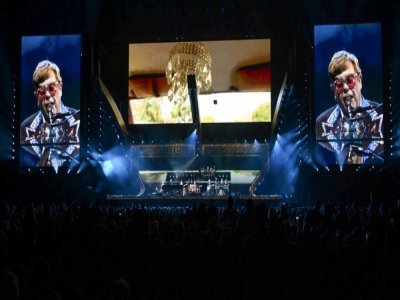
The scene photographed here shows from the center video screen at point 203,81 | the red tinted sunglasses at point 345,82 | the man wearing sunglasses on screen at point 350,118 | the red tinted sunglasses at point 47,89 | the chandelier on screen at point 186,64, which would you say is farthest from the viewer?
the center video screen at point 203,81

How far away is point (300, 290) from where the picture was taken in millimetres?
6715

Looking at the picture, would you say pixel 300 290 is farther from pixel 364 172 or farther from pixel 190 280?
pixel 364 172

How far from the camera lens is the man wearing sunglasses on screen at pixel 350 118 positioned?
2508 centimetres

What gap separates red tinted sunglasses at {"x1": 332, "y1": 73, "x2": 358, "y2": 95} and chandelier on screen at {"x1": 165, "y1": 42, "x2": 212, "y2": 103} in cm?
551

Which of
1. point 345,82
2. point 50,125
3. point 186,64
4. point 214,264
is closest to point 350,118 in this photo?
point 345,82

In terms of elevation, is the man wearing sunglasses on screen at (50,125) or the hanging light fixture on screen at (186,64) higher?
the hanging light fixture on screen at (186,64)

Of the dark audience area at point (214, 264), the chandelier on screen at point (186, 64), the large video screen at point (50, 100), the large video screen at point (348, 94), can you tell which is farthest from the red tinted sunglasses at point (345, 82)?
the dark audience area at point (214, 264)

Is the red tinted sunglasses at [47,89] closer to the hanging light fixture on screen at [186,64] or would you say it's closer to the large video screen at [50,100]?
the large video screen at [50,100]

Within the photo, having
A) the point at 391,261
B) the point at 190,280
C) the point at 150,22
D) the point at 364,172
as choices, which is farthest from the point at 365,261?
the point at 150,22

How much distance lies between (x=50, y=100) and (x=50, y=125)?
3.44 feet

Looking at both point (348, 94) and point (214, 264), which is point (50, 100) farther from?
point (214, 264)

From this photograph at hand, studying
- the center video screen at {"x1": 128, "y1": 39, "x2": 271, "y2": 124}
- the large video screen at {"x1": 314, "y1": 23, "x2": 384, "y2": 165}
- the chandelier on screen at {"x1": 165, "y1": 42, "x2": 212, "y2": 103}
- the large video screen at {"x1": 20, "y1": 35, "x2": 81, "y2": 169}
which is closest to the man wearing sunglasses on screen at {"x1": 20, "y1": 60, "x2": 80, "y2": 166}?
the large video screen at {"x1": 20, "y1": 35, "x2": 81, "y2": 169}

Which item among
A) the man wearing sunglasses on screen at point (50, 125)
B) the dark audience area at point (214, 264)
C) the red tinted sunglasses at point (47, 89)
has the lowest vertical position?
the dark audience area at point (214, 264)

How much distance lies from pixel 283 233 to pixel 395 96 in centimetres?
1976
